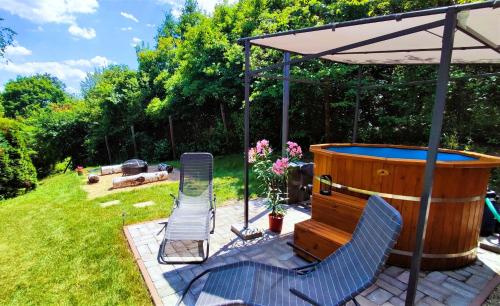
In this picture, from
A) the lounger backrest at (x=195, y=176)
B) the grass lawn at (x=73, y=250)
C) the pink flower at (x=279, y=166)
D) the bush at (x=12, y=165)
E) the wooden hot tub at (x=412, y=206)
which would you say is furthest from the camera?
the bush at (x=12, y=165)

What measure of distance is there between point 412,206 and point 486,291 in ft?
3.57

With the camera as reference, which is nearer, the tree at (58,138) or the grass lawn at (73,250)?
the grass lawn at (73,250)

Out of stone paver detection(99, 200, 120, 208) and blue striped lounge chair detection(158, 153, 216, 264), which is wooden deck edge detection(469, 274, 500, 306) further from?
stone paver detection(99, 200, 120, 208)

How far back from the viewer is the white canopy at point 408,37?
2301mm

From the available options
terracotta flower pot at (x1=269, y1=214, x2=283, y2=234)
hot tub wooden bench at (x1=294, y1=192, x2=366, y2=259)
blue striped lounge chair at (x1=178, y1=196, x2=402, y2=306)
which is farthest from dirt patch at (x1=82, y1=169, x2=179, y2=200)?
blue striped lounge chair at (x1=178, y1=196, x2=402, y2=306)

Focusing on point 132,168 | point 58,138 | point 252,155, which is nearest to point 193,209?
point 252,155

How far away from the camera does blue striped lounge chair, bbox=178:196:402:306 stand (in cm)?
197

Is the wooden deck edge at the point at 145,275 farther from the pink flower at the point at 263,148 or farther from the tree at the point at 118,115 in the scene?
the tree at the point at 118,115

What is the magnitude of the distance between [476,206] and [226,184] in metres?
5.33

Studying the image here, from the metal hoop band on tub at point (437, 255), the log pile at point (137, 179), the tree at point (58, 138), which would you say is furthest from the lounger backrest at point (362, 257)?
the tree at point (58, 138)

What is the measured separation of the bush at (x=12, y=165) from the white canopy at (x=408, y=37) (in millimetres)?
9660

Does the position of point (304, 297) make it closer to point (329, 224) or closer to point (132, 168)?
point (329, 224)

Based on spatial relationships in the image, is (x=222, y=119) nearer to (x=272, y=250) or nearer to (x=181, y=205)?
(x=181, y=205)

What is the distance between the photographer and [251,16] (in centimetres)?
1055
